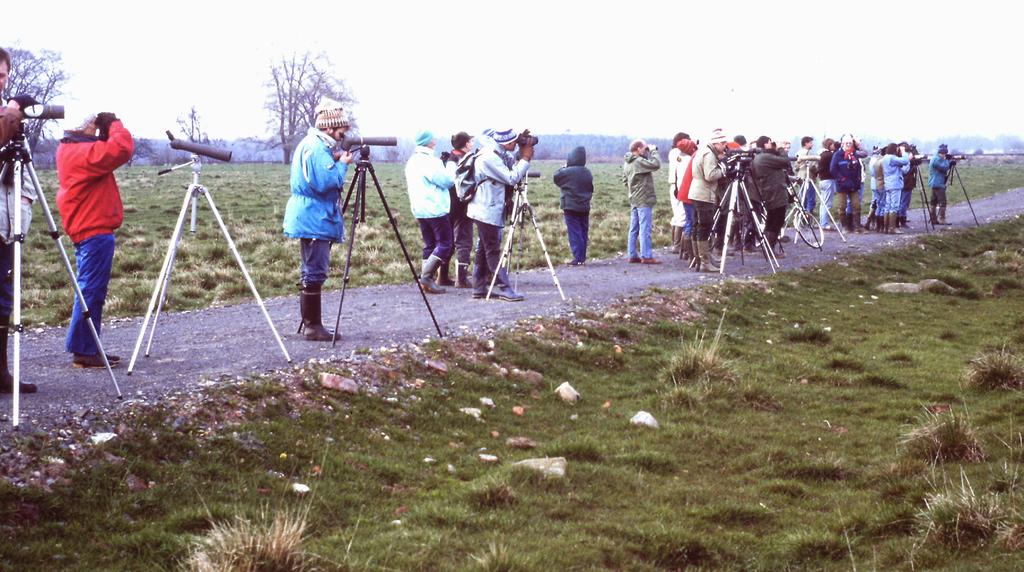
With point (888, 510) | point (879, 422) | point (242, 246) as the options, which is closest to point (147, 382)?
point (888, 510)

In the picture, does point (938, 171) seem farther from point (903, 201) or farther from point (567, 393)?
point (567, 393)

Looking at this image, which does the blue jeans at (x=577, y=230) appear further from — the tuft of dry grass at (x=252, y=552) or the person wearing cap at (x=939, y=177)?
the person wearing cap at (x=939, y=177)

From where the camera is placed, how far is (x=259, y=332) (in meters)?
11.0

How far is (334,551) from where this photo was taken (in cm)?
564

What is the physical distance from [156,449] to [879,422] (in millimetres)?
6282

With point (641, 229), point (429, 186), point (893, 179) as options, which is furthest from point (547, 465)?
point (893, 179)

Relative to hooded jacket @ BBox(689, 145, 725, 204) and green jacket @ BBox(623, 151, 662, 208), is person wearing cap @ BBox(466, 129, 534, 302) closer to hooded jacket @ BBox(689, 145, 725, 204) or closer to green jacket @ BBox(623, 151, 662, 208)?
hooded jacket @ BBox(689, 145, 725, 204)

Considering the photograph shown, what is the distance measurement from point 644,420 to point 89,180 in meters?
5.26

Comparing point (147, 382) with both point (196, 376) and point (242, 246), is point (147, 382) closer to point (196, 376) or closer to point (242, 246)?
point (196, 376)

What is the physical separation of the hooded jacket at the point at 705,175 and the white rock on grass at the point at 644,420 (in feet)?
27.4

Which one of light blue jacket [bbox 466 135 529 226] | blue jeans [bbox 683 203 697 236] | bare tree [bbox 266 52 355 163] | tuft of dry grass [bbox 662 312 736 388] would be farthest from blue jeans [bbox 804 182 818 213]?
bare tree [bbox 266 52 355 163]

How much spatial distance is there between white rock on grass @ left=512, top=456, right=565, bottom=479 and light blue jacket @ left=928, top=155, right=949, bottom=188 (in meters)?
24.3

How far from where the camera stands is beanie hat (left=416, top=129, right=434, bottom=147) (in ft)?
45.9

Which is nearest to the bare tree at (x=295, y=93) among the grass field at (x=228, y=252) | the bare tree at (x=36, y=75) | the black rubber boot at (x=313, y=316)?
the bare tree at (x=36, y=75)
